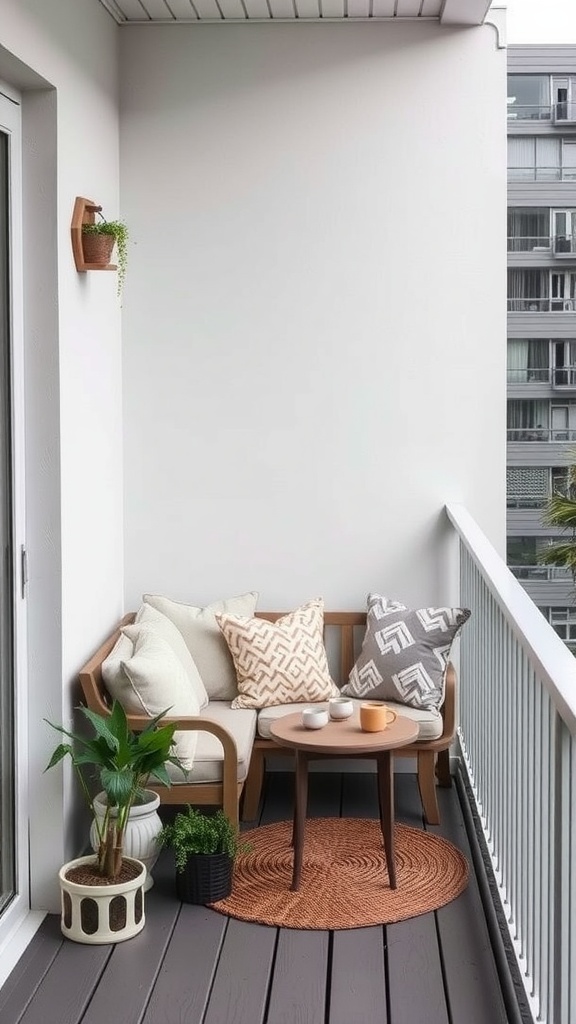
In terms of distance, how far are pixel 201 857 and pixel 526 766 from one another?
1.12 meters

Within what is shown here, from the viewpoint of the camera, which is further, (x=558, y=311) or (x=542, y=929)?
(x=558, y=311)

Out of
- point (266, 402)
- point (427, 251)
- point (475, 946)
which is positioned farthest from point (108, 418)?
point (475, 946)

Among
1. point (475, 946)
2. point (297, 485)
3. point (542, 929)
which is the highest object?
point (297, 485)

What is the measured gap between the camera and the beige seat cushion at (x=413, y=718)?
13.8 feet

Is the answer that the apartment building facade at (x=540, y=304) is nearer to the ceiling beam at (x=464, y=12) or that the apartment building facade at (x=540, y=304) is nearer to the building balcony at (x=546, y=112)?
the building balcony at (x=546, y=112)

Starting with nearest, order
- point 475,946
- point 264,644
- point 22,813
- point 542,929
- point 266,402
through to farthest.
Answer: point 542,929
point 475,946
point 22,813
point 264,644
point 266,402

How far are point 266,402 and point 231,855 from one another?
184cm

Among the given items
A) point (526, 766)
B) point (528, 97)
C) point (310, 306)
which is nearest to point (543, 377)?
point (310, 306)

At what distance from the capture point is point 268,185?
4.65 metres

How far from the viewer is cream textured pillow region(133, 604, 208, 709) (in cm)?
424

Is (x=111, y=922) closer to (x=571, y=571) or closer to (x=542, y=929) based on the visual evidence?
(x=542, y=929)

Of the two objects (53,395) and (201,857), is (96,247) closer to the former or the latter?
(53,395)

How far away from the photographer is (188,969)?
3.15 metres

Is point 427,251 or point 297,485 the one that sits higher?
point 427,251
